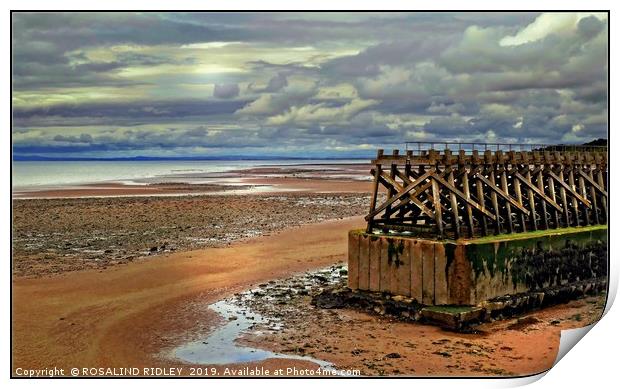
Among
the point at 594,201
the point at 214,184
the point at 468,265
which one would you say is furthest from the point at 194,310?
the point at 214,184

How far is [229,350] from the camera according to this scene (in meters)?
11.6

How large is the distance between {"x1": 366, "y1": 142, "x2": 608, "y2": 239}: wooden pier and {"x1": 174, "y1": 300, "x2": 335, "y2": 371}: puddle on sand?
321 cm

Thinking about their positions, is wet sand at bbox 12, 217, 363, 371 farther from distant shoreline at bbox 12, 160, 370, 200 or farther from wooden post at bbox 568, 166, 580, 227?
wooden post at bbox 568, 166, 580, 227

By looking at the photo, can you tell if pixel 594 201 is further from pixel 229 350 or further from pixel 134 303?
pixel 134 303

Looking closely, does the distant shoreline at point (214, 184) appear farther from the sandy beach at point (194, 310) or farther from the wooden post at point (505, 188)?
the wooden post at point (505, 188)

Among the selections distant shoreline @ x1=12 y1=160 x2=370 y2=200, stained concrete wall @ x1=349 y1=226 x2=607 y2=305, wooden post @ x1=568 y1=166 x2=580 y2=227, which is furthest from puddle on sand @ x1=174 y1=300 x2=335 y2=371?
distant shoreline @ x1=12 y1=160 x2=370 y2=200

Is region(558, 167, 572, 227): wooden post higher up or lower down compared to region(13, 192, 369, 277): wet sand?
higher up

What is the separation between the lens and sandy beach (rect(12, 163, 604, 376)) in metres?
11.2

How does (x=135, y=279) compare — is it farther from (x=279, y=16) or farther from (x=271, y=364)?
(x=279, y=16)

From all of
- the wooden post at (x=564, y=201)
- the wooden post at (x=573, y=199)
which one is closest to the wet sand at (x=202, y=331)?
the wooden post at (x=564, y=201)

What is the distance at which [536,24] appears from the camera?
38.4ft

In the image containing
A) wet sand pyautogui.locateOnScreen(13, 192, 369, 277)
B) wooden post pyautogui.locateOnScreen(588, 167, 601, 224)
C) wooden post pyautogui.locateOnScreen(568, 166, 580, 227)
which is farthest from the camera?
wet sand pyautogui.locateOnScreen(13, 192, 369, 277)

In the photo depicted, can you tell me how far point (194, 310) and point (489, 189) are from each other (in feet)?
21.4

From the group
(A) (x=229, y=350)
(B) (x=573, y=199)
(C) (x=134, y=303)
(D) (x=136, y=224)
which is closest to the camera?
(A) (x=229, y=350)
